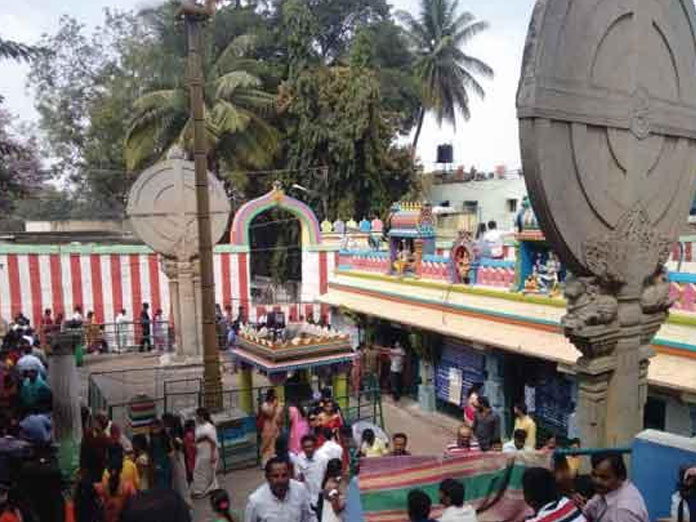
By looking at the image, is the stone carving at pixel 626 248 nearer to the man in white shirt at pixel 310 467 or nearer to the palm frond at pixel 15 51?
the man in white shirt at pixel 310 467

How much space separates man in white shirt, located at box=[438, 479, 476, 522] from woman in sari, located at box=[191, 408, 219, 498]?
4.40 metres

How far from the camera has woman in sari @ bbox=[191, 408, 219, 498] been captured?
774 cm

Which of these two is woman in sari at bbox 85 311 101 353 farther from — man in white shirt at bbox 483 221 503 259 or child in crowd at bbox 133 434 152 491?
child in crowd at bbox 133 434 152 491

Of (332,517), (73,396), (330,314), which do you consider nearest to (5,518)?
(332,517)

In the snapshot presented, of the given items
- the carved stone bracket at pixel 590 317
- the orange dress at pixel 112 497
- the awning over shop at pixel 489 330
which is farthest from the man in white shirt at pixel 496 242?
the orange dress at pixel 112 497

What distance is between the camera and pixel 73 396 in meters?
8.43

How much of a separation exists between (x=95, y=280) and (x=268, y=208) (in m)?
5.51

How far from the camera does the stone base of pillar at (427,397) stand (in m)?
13.9

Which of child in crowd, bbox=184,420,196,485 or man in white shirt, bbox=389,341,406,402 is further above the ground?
child in crowd, bbox=184,420,196,485

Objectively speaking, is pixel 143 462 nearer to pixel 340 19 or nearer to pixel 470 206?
pixel 470 206

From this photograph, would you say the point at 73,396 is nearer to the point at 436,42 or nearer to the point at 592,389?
the point at 592,389

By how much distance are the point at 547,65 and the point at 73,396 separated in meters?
6.93

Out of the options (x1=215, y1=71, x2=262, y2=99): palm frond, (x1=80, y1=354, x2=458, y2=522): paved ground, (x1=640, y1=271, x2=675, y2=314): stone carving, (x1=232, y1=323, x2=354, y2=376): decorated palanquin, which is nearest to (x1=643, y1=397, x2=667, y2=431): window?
(x1=80, y1=354, x2=458, y2=522): paved ground

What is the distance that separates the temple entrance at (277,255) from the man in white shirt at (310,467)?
16767 millimetres
